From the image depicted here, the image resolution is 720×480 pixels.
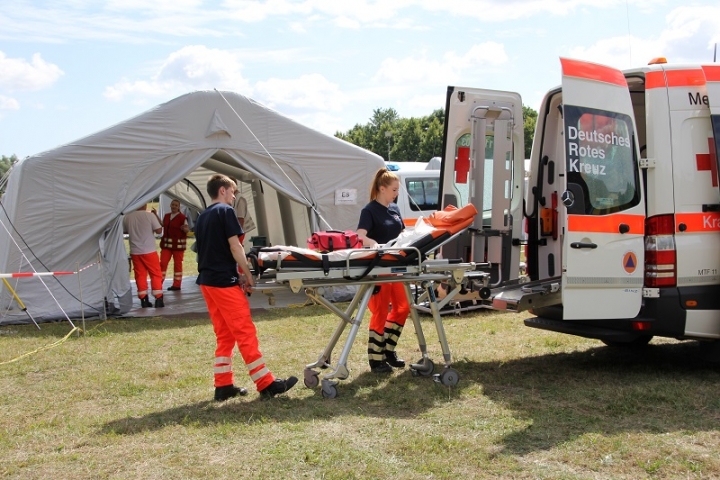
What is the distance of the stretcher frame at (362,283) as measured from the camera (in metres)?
5.73

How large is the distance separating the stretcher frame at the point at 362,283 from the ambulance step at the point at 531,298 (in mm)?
388

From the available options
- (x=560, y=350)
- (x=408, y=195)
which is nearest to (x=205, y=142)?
(x=408, y=195)

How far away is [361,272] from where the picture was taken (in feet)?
19.0

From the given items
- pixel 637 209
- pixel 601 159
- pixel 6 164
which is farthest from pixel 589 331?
pixel 6 164

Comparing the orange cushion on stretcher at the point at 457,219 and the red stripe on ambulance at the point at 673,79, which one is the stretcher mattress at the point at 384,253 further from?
the red stripe on ambulance at the point at 673,79

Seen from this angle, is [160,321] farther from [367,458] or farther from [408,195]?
[367,458]

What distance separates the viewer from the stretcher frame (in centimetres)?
573

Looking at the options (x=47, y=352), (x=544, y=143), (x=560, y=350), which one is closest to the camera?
(x=544, y=143)

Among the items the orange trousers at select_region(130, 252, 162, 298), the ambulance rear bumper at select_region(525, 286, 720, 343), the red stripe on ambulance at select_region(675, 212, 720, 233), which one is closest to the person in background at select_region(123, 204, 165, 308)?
the orange trousers at select_region(130, 252, 162, 298)

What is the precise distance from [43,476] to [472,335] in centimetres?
521

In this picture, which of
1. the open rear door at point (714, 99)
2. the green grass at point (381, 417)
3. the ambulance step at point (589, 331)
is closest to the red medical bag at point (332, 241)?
the green grass at point (381, 417)

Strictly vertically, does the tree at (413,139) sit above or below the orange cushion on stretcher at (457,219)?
above

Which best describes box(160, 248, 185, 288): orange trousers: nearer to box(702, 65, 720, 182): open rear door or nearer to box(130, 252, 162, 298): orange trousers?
box(130, 252, 162, 298): orange trousers

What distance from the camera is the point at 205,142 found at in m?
11.4
